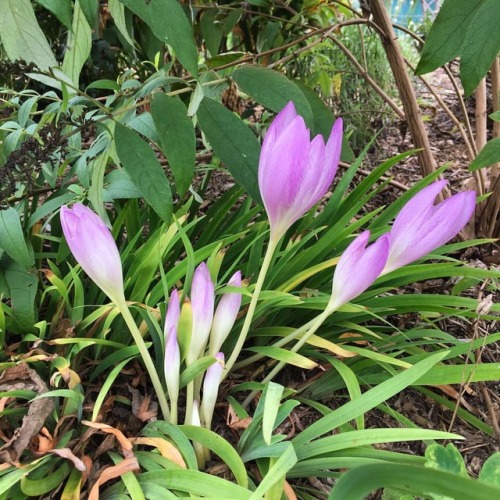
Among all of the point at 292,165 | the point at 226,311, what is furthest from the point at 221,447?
the point at 292,165

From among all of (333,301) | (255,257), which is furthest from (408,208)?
(255,257)

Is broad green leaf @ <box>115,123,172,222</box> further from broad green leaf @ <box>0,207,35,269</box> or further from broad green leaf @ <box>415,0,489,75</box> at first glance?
broad green leaf @ <box>415,0,489,75</box>

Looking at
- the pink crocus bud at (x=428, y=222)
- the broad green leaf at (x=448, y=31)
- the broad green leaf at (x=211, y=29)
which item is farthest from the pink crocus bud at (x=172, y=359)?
the broad green leaf at (x=211, y=29)

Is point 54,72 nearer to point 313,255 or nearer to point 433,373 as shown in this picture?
point 313,255

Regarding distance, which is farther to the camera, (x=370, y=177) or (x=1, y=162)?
(x=370, y=177)

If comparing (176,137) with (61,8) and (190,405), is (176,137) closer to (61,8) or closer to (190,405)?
(61,8)

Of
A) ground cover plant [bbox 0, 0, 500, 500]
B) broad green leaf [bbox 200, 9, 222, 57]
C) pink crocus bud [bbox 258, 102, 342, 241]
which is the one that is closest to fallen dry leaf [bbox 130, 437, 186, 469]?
ground cover plant [bbox 0, 0, 500, 500]
